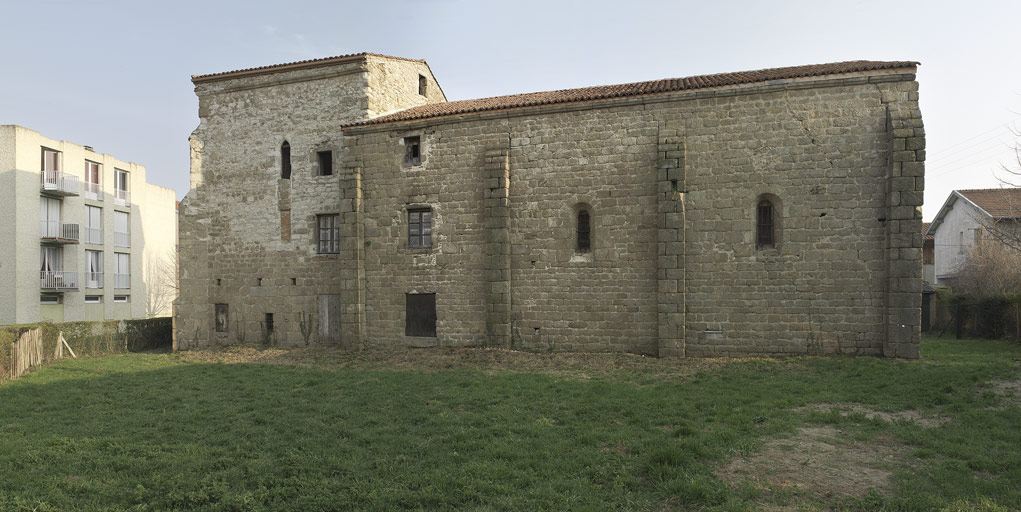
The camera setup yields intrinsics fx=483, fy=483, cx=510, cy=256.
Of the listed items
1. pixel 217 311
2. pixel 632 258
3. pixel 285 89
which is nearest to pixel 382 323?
pixel 217 311

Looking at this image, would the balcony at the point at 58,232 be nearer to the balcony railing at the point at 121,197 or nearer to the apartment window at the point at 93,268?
the apartment window at the point at 93,268

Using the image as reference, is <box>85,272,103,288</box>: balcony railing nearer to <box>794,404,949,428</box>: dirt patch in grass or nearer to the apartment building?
the apartment building

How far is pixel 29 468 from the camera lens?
5.85 meters

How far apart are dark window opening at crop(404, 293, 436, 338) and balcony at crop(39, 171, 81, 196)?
23680 millimetres

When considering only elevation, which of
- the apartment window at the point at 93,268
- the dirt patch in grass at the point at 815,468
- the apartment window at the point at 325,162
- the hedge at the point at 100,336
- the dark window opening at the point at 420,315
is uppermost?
the apartment window at the point at 325,162

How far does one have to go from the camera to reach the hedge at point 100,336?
13.8 metres

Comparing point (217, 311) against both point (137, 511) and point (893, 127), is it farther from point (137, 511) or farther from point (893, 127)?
point (893, 127)

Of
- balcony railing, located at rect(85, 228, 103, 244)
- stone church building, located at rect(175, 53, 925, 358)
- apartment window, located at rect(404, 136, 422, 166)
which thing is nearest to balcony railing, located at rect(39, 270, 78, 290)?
balcony railing, located at rect(85, 228, 103, 244)

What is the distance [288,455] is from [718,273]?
36.3ft

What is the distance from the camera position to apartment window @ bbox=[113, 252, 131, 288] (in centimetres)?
2988

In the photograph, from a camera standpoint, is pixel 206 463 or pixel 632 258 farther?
pixel 632 258

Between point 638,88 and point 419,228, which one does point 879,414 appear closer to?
point 638,88

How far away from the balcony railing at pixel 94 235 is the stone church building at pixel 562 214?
52.0ft

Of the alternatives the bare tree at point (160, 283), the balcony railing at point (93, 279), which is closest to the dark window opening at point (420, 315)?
the balcony railing at point (93, 279)
